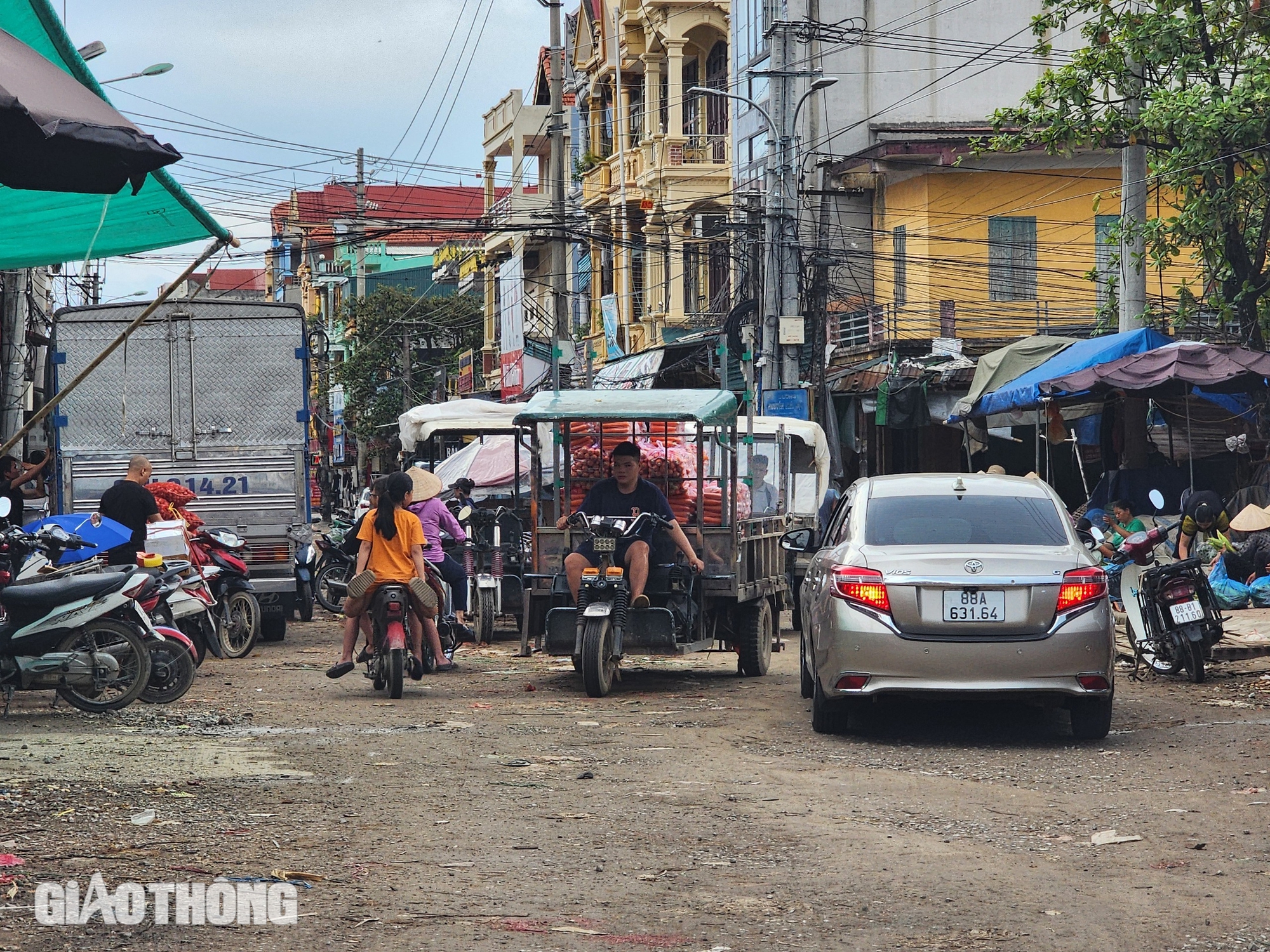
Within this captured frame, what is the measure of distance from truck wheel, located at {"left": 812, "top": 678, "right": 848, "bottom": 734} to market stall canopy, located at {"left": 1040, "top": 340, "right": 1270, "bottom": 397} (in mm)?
9665

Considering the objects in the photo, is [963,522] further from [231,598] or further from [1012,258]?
[1012,258]

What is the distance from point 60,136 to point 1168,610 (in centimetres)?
927

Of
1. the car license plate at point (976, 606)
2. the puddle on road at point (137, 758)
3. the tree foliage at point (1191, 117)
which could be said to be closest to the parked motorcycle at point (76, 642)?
the puddle on road at point (137, 758)

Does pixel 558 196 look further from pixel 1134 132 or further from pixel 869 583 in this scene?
pixel 869 583

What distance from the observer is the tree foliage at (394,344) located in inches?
2525

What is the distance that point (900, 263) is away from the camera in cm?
3538

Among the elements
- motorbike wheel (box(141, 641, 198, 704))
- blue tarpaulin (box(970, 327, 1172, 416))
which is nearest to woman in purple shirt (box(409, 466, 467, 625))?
motorbike wheel (box(141, 641, 198, 704))

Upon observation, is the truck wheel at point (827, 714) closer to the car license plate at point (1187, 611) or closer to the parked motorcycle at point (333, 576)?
the car license plate at point (1187, 611)

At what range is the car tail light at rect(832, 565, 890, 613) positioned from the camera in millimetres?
9703

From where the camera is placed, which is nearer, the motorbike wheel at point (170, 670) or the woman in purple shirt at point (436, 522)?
the motorbike wheel at point (170, 670)

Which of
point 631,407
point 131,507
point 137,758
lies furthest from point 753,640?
point 137,758

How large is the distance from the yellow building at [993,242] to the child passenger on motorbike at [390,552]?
22658mm

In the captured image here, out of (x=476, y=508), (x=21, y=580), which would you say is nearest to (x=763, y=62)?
(x=476, y=508)

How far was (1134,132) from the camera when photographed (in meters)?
20.4
